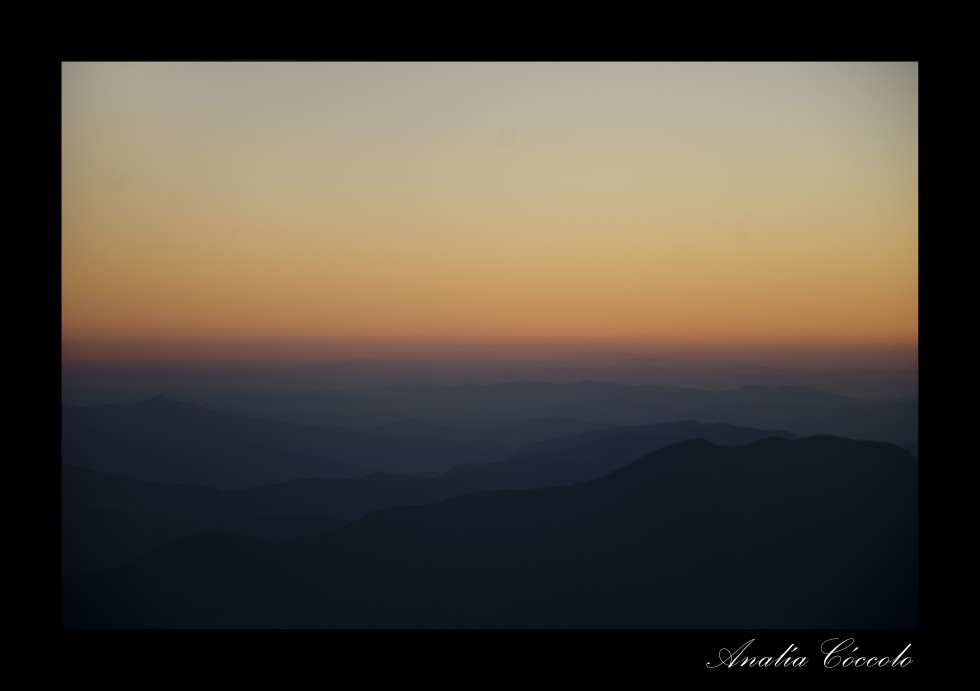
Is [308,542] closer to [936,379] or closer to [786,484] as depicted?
[786,484]

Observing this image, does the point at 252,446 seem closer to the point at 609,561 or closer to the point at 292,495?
the point at 292,495

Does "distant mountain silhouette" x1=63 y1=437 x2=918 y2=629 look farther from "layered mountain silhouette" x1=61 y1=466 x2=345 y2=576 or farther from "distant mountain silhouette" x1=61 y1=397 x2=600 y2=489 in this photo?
"distant mountain silhouette" x1=61 y1=397 x2=600 y2=489

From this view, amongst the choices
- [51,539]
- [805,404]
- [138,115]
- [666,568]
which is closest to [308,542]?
[51,539]

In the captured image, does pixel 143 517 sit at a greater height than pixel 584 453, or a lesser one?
lesser

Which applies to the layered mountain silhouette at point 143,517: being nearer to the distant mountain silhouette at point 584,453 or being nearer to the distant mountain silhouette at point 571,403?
the distant mountain silhouette at point 571,403

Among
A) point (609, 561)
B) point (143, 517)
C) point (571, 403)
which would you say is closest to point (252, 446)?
point (143, 517)

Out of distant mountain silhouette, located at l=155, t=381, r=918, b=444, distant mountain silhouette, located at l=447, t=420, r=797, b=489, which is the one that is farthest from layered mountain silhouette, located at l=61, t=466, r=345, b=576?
distant mountain silhouette, located at l=447, t=420, r=797, b=489
